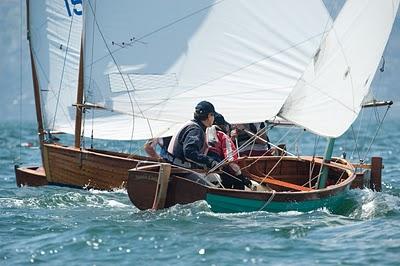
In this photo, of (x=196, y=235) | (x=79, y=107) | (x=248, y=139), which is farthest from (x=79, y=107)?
(x=196, y=235)

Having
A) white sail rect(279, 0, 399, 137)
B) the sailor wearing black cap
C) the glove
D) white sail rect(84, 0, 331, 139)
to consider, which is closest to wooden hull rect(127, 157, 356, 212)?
the sailor wearing black cap

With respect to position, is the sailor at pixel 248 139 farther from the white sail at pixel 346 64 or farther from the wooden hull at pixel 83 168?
the white sail at pixel 346 64

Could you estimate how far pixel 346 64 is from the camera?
13719mm

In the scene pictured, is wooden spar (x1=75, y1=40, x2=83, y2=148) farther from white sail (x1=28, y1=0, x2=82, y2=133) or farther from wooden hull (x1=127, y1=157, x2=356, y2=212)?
wooden hull (x1=127, y1=157, x2=356, y2=212)

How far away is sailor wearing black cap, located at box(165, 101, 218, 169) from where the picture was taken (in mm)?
13258

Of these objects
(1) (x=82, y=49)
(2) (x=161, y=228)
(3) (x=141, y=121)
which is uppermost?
(1) (x=82, y=49)

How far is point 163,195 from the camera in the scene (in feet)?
42.1

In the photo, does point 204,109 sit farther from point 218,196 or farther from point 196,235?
point 196,235

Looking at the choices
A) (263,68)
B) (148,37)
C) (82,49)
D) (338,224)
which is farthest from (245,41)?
(338,224)

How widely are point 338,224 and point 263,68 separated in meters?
4.23

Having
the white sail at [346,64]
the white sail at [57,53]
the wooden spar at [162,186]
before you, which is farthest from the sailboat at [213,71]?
the wooden spar at [162,186]

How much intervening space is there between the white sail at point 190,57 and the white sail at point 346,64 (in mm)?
1973

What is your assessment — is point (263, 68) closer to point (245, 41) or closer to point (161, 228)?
point (245, 41)

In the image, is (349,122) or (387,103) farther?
(387,103)
